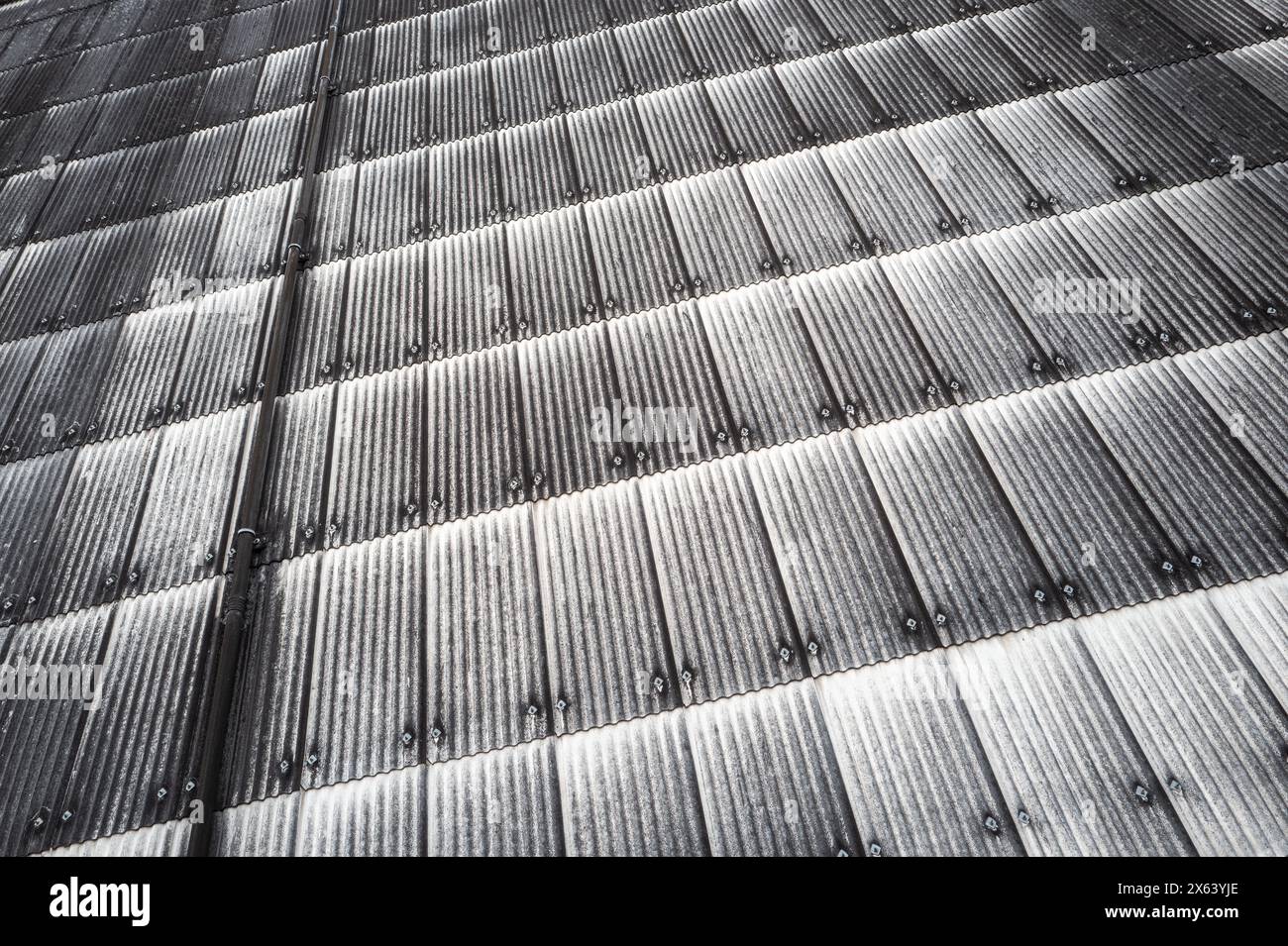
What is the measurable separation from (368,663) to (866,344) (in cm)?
1175

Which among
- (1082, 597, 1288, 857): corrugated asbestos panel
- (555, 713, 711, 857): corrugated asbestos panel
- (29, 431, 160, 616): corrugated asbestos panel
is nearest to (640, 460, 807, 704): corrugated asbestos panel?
(555, 713, 711, 857): corrugated asbestos panel

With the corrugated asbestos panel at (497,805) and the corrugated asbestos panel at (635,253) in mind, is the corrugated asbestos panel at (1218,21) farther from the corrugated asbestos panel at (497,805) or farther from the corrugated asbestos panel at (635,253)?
the corrugated asbestos panel at (497,805)

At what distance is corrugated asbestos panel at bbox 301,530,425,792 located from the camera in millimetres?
11008

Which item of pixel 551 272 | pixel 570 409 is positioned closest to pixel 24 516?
pixel 570 409

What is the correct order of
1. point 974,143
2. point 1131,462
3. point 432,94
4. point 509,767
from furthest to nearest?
point 432,94, point 974,143, point 1131,462, point 509,767

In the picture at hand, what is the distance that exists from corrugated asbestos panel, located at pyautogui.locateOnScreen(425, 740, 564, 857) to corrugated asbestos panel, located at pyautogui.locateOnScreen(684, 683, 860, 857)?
242cm

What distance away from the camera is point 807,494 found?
41.4 feet

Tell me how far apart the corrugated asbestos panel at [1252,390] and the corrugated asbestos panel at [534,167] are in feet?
48.9

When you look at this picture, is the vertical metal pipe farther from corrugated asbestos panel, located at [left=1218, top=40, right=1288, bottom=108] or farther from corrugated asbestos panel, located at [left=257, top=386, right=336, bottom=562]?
corrugated asbestos panel, located at [left=1218, top=40, right=1288, bottom=108]

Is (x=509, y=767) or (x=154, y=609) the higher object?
(x=154, y=609)

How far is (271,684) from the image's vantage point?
11.8 metres

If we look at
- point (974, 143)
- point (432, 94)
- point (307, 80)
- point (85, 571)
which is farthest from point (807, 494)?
point (307, 80)

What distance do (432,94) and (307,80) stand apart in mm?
5347

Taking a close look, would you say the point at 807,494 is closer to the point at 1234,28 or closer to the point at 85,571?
the point at 85,571
